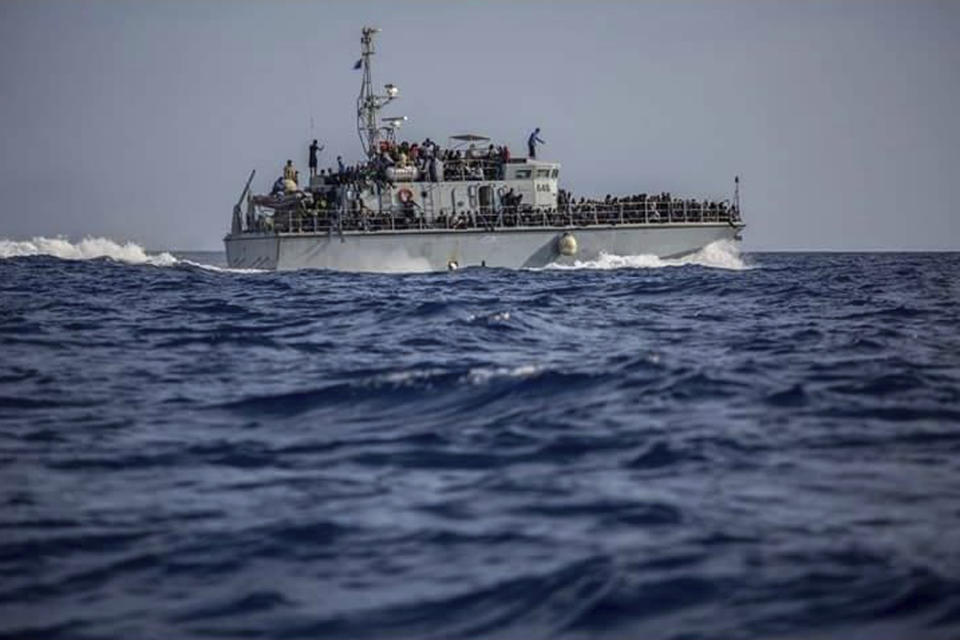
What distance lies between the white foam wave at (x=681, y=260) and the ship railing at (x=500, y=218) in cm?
161

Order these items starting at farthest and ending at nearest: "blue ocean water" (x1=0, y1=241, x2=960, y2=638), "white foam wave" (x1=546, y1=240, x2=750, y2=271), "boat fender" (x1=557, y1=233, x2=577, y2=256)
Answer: "white foam wave" (x1=546, y1=240, x2=750, y2=271)
"boat fender" (x1=557, y1=233, x2=577, y2=256)
"blue ocean water" (x1=0, y1=241, x2=960, y2=638)

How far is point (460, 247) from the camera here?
63.8 meters

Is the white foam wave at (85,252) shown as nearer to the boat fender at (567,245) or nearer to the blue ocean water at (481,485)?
the boat fender at (567,245)

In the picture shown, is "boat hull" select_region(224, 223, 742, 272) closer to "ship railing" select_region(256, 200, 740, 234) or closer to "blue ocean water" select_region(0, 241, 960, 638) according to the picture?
"ship railing" select_region(256, 200, 740, 234)

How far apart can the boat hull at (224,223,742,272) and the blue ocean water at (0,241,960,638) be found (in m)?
36.0

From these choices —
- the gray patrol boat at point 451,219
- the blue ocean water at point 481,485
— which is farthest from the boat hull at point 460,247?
the blue ocean water at point 481,485

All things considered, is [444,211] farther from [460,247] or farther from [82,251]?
[82,251]

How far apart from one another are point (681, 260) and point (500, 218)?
10206mm

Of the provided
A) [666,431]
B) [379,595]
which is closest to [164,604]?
[379,595]

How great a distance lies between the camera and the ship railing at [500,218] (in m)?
64.5

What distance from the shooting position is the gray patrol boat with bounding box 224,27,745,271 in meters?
63.7

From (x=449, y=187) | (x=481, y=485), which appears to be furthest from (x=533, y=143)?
(x=481, y=485)

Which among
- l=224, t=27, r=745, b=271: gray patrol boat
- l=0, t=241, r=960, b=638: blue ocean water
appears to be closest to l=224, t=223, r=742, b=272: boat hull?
l=224, t=27, r=745, b=271: gray patrol boat

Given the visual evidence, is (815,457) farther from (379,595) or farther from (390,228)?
(390,228)
